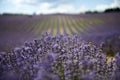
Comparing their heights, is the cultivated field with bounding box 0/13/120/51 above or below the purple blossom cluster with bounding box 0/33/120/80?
below

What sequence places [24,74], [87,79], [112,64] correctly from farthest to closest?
[112,64] < [24,74] < [87,79]

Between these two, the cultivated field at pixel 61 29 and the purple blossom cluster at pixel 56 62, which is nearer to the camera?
the purple blossom cluster at pixel 56 62

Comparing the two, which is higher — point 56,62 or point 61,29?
point 56,62

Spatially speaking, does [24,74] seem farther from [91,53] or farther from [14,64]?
[91,53]

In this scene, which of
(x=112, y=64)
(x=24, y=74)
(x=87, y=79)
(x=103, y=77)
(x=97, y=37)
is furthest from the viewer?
(x=97, y=37)

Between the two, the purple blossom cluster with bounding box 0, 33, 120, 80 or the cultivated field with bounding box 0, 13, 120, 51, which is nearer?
the purple blossom cluster with bounding box 0, 33, 120, 80

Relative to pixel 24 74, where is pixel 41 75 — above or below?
above

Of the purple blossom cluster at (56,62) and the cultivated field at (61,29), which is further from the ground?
the purple blossom cluster at (56,62)

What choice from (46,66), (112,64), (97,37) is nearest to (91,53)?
(112,64)

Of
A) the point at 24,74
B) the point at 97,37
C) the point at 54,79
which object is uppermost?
the point at 54,79

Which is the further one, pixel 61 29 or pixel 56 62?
pixel 61 29

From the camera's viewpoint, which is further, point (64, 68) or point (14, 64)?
point (14, 64)
